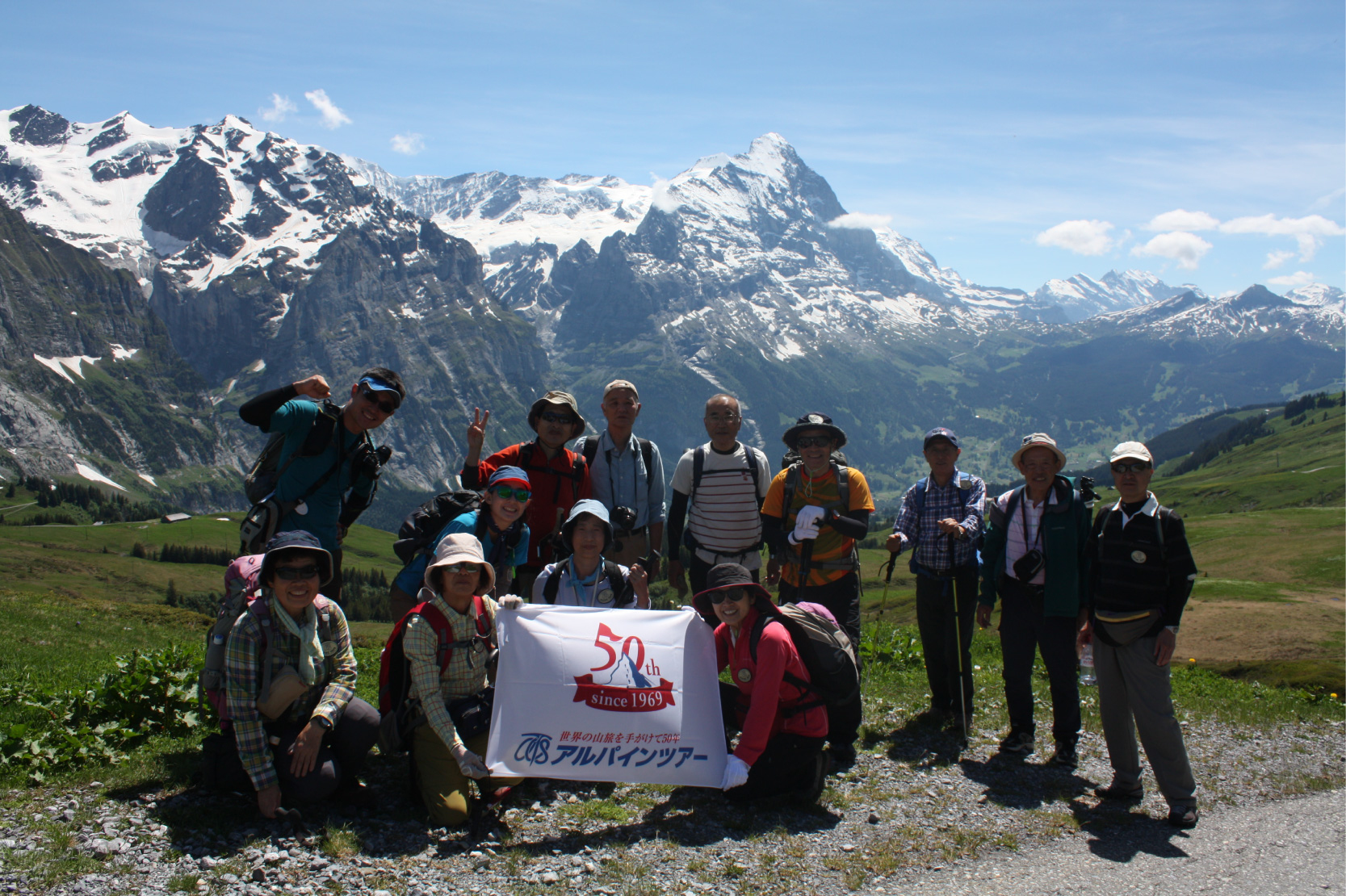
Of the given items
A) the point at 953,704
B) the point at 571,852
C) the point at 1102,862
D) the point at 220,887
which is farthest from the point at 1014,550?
the point at 220,887

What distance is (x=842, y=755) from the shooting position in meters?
11.1

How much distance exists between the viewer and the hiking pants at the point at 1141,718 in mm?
9820

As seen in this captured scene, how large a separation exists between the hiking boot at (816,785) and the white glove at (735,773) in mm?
1017

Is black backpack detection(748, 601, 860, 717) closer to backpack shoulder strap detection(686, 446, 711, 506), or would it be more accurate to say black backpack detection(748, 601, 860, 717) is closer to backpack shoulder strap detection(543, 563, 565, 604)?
backpack shoulder strap detection(543, 563, 565, 604)

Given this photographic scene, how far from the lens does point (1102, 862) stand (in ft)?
Answer: 28.4

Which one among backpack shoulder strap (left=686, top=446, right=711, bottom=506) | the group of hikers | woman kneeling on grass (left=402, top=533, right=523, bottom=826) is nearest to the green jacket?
the group of hikers

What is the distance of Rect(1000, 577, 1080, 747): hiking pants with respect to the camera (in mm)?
11203

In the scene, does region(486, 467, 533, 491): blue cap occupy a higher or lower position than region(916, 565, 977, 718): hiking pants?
higher

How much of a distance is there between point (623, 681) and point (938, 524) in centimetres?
548

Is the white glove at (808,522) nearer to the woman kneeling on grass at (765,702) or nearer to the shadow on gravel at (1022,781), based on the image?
the woman kneeling on grass at (765,702)

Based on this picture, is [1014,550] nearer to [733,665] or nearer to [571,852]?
[733,665]

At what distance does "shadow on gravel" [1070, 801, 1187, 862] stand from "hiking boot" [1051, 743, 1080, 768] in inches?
50.7

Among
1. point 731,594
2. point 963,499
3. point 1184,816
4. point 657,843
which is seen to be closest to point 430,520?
point 731,594

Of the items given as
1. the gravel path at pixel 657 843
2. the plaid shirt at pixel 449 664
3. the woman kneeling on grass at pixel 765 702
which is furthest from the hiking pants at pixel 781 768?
the plaid shirt at pixel 449 664
